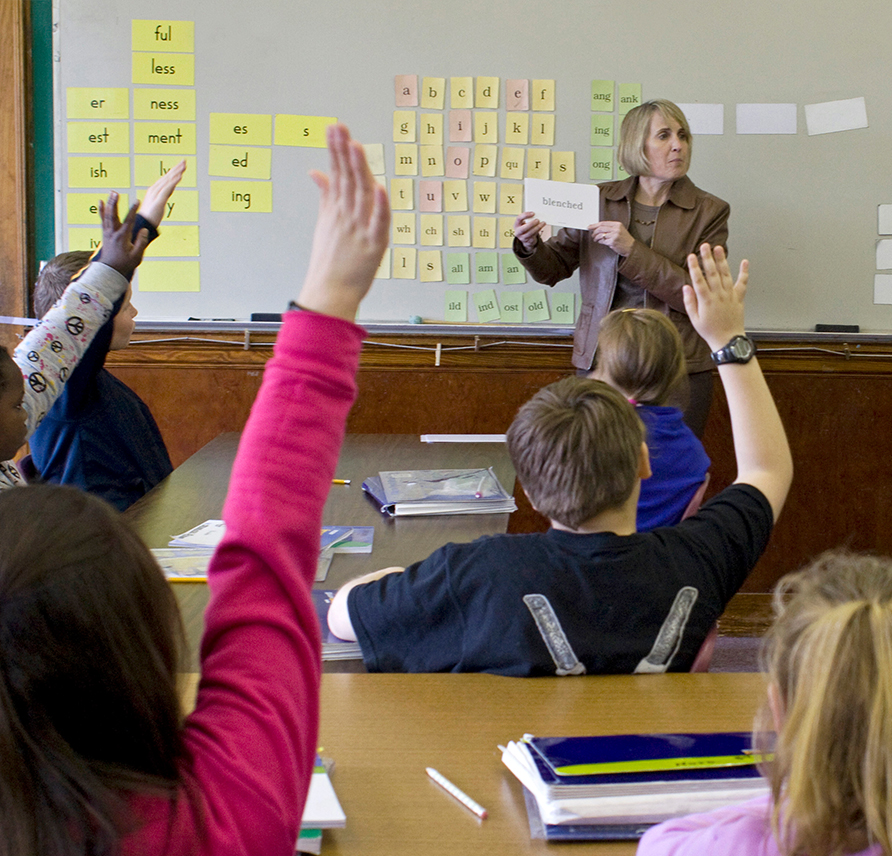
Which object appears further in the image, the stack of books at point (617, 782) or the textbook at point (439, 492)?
the textbook at point (439, 492)

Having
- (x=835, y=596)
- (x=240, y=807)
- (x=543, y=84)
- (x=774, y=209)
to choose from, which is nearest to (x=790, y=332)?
(x=774, y=209)

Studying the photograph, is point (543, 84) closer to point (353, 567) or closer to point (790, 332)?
point (790, 332)

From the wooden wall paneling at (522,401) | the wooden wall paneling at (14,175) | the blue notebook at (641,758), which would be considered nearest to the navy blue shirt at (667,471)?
the blue notebook at (641,758)

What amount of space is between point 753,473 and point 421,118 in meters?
2.53

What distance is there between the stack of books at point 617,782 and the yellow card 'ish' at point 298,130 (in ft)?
9.92

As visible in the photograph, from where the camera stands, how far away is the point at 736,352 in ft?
4.63

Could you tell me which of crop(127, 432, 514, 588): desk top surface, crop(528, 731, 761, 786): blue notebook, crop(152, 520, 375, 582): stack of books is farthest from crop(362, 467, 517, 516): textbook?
crop(528, 731, 761, 786): blue notebook

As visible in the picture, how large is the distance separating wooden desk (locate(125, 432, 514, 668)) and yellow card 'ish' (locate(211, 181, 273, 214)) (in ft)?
3.63

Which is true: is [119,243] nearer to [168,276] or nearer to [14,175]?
[168,276]

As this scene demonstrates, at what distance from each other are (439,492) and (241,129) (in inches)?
80.4

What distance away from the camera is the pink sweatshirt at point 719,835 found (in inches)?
26.6

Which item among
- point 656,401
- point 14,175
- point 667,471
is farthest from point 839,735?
point 14,175

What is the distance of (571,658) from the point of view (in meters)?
1.23

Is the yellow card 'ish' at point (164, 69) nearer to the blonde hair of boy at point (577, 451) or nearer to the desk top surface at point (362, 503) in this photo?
the desk top surface at point (362, 503)
